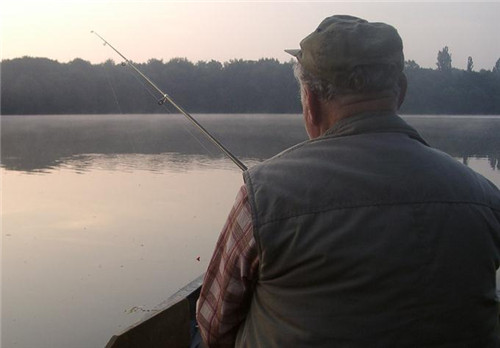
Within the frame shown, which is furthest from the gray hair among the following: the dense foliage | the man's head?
the dense foliage

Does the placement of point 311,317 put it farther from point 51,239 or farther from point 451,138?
point 451,138

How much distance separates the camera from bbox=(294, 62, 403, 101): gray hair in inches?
41.4

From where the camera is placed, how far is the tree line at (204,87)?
22.5 metres

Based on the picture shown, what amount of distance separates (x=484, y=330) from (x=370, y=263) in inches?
11.1

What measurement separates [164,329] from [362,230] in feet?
6.50

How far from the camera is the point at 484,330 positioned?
3.36 feet

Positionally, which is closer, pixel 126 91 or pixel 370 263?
pixel 370 263

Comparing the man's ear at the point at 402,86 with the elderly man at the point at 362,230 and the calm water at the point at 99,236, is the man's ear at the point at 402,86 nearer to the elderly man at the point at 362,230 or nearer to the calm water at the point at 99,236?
the elderly man at the point at 362,230

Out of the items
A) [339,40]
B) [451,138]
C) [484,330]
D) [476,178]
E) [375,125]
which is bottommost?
[451,138]

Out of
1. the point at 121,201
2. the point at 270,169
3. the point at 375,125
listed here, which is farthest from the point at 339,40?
the point at 121,201

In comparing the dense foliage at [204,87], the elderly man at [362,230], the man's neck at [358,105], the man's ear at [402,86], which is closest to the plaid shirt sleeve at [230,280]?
the elderly man at [362,230]

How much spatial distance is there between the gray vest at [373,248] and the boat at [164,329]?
58.9 inches

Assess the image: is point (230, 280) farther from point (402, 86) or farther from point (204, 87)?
point (204, 87)

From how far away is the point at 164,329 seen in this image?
8.88ft
